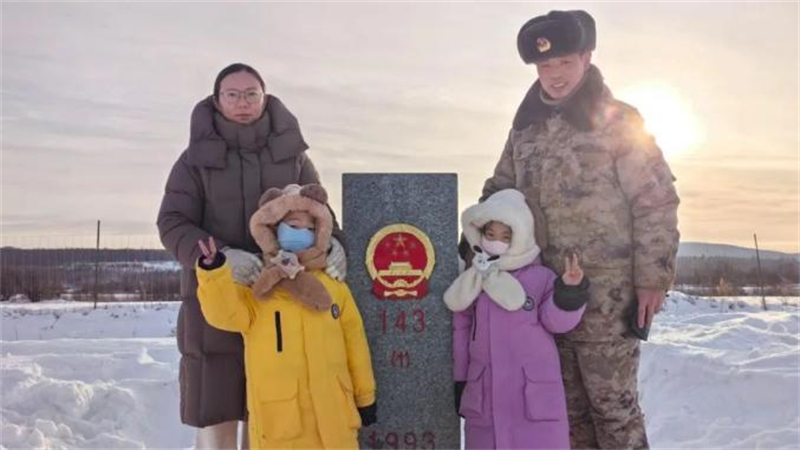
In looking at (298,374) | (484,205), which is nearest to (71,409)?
(298,374)

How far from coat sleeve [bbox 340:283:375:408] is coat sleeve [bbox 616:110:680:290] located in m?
1.20

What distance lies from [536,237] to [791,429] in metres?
3.21

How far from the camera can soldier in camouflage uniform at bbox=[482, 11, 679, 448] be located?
327 cm

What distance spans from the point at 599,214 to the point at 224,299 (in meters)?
1.62

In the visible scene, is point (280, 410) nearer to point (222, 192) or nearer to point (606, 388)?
point (222, 192)

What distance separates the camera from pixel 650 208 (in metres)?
3.26

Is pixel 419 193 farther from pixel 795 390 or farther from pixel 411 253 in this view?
pixel 795 390

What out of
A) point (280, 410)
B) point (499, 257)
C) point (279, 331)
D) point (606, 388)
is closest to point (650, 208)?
point (499, 257)

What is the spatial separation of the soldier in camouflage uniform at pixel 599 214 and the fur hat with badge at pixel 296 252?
36.9 inches

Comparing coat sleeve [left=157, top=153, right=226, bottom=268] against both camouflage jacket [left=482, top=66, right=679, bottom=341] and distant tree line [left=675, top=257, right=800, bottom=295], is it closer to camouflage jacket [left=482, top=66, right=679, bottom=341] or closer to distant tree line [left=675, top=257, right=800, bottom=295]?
camouflage jacket [left=482, top=66, right=679, bottom=341]

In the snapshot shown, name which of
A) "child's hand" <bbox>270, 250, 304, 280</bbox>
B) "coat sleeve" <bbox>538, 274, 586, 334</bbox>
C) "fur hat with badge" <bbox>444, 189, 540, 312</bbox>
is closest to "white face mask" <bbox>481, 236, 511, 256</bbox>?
"fur hat with badge" <bbox>444, 189, 540, 312</bbox>

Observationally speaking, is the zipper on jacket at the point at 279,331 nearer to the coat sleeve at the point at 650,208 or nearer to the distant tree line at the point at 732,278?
the coat sleeve at the point at 650,208

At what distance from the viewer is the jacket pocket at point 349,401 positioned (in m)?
3.24

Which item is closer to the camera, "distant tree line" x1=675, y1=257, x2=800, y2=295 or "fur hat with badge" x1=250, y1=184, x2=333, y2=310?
"fur hat with badge" x1=250, y1=184, x2=333, y2=310
